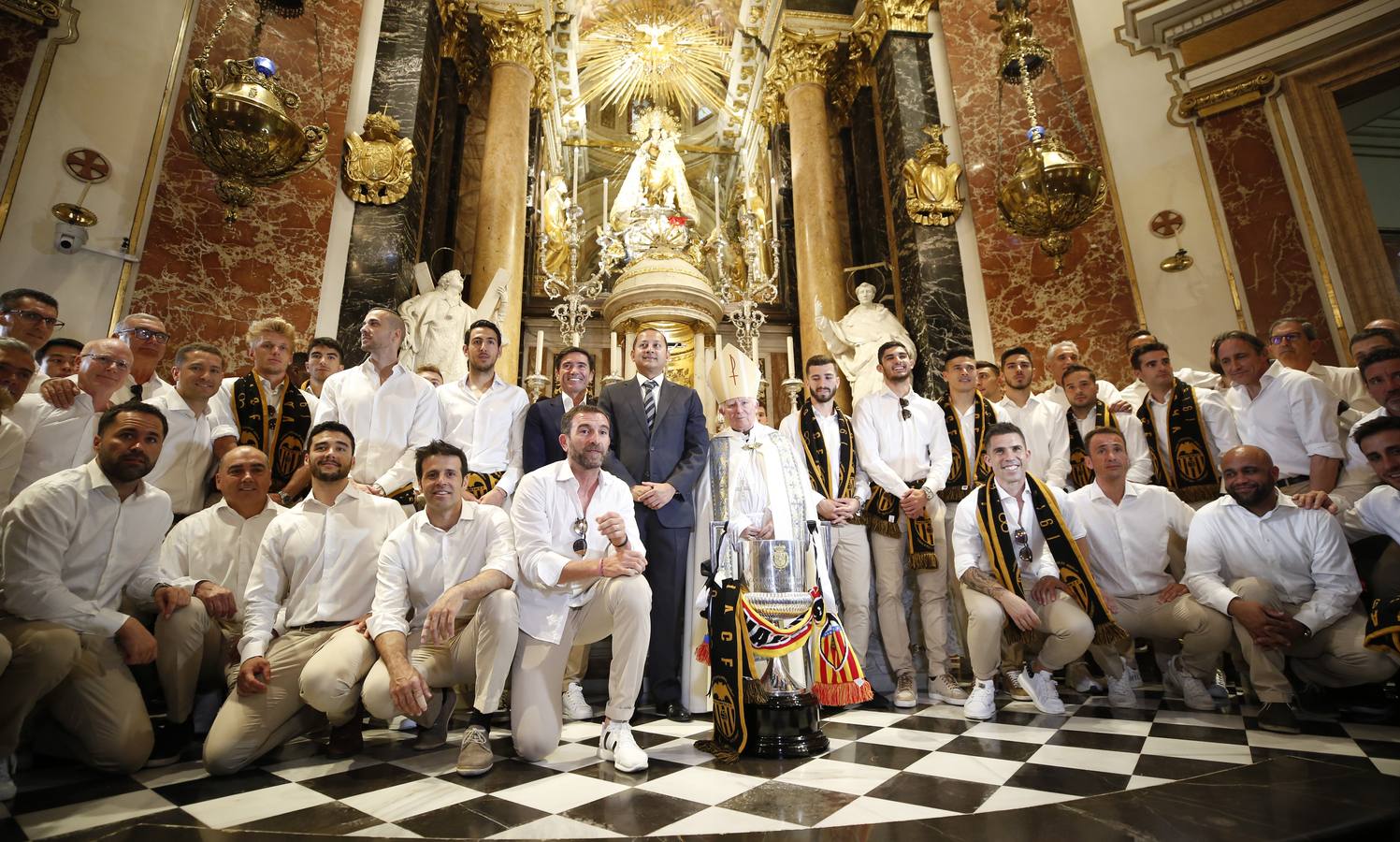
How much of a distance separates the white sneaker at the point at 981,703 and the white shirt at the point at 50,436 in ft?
13.6

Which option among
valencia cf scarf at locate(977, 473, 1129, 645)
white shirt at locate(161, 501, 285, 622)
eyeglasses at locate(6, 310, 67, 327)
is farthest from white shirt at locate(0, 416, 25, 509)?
valencia cf scarf at locate(977, 473, 1129, 645)

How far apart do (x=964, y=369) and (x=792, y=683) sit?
241cm

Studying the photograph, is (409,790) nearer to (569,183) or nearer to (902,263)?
(902,263)

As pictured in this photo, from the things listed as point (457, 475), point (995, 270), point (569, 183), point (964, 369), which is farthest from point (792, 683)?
point (569, 183)

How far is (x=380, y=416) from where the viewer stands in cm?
356

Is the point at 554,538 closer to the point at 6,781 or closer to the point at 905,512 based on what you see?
the point at 6,781

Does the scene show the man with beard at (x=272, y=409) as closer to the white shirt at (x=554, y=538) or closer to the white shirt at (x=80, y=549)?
the white shirt at (x=80, y=549)

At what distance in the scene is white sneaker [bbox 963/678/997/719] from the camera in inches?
119

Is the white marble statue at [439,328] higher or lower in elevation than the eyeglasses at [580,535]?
higher

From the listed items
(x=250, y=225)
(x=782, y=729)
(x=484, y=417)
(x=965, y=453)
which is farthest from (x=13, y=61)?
(x=965, y=453)

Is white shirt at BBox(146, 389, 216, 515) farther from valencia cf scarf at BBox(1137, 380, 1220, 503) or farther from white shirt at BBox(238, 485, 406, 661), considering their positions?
valencia cf scarf at BBox(1137, 380, 1220, 503)

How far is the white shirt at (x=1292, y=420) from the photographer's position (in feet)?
10.9

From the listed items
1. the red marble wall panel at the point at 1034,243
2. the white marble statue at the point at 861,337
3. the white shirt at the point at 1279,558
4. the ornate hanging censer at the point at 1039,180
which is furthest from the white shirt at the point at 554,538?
the red marble wall panel at the point at 1034,243

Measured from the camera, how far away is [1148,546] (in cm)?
335
